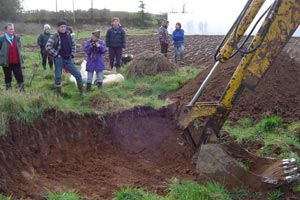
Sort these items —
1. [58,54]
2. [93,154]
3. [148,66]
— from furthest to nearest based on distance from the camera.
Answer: [148,66] < [58,54] < [93,154]

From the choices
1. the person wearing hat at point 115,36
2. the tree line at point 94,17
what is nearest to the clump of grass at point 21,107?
the person wearing hat at point 115,36

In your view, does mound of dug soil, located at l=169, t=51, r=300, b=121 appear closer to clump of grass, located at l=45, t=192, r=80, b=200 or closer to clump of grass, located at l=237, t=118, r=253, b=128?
clump of grass, located at l=237, t=118, r=253, b=128

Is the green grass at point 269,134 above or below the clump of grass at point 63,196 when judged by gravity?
above

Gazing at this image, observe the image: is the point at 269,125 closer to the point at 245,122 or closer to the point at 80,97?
the point at 245,122

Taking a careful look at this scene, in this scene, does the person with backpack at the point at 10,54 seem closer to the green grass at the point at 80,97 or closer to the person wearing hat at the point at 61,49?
the green grass at the point at 80,97

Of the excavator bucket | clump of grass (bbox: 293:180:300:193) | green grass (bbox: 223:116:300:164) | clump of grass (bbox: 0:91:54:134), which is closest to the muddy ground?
clump of grass (bbox: 0:91:54:134)

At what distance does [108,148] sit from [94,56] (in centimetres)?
335

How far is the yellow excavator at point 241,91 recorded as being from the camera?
479cm

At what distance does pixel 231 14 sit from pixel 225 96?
2586 centimetres

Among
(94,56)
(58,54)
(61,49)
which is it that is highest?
(61,49)

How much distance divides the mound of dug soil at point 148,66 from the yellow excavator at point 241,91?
6.41m

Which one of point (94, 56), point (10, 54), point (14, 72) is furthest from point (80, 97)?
point (10, 54)

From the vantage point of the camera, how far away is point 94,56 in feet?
32.2

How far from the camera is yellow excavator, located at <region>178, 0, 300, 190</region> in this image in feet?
15.7
